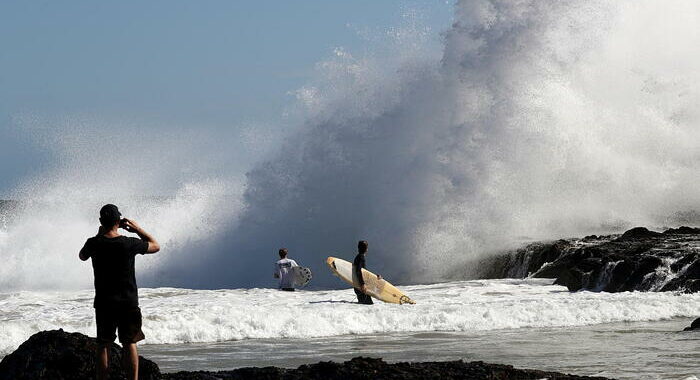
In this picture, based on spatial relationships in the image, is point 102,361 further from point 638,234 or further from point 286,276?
point 638,234

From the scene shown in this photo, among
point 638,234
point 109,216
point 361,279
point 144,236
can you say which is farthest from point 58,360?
point 638,234

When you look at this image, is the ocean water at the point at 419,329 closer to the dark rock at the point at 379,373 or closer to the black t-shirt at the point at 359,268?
the black t-shirt at the point at 359,268

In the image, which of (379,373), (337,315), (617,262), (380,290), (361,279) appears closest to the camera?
(379,373)

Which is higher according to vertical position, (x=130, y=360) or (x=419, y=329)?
(x=419, y=329)

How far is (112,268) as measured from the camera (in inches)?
252

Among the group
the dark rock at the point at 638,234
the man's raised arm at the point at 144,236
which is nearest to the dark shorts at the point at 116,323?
the man's raised arm at the point at 144,236

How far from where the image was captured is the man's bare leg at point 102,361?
648cm

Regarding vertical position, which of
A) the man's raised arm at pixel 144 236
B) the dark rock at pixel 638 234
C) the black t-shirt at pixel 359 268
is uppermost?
the dark rock at pixel 638 234

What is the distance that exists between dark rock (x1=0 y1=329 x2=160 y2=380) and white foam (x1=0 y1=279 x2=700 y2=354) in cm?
511

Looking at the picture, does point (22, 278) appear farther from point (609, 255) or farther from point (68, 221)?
point (609, 255)

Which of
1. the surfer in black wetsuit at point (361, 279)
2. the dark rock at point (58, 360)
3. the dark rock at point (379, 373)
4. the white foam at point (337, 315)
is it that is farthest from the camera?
the surfer in black wetsuit at point (361, 279)

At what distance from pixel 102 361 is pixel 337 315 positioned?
7871 millimetres

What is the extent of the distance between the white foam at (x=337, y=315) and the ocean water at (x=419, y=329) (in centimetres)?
2

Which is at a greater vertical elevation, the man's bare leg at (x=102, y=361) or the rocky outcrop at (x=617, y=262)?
the rocky outcrop at (x=617, y=262)
